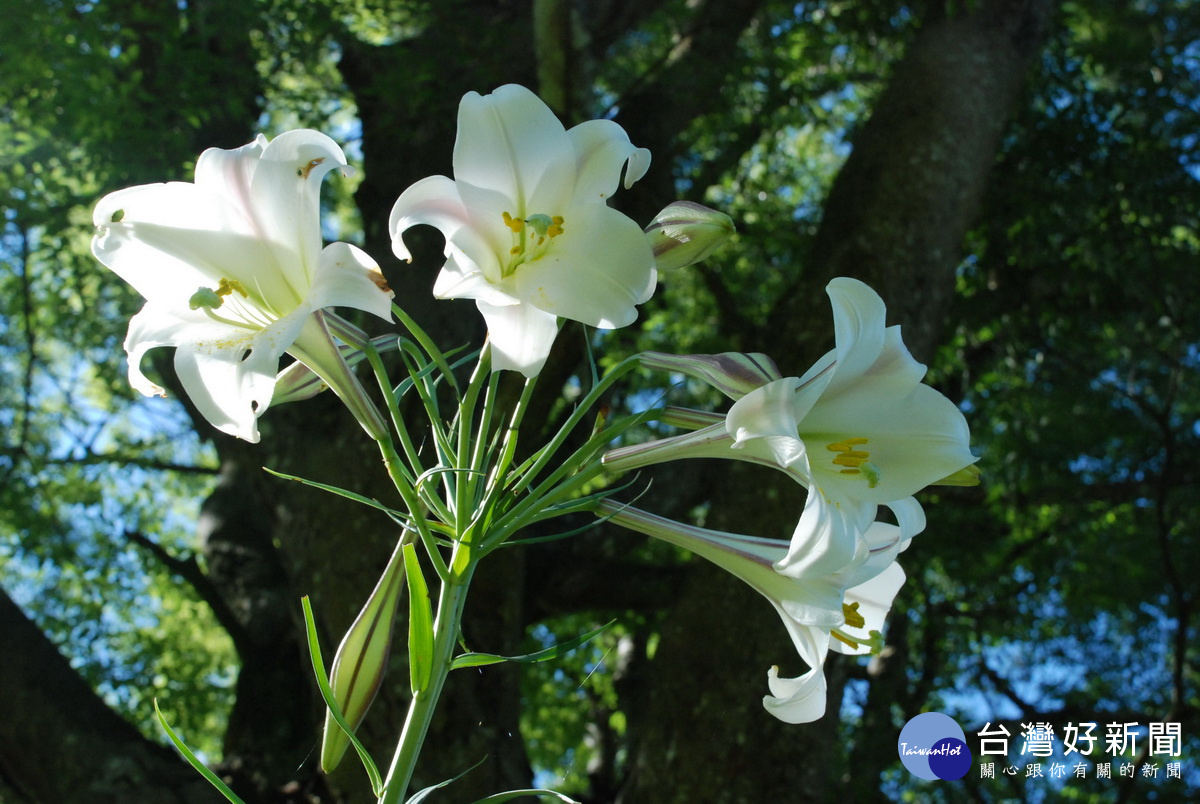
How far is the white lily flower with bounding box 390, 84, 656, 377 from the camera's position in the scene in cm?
115

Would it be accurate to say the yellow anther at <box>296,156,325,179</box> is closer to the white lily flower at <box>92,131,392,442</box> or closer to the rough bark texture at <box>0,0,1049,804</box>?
the white lily flower at <box>92,131,392,442</box>

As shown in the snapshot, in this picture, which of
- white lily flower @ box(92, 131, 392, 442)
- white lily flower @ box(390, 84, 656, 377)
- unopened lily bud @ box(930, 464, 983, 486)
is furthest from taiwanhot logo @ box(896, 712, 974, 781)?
white lily flower @ box(92, 131, 392, 442)

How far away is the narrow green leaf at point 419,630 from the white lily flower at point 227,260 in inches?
8.8

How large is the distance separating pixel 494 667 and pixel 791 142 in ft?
18.3

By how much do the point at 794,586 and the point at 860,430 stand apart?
0.21 meters

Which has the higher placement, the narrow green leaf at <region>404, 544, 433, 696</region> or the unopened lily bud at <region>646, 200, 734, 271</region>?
the unopened lily bud at <region>646, 200, 734, 271</region>

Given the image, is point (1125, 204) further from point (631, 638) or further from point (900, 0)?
point (631, 638)

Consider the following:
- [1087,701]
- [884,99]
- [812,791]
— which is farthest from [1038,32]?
[1087,701]

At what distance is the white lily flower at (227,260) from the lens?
46.5 inches

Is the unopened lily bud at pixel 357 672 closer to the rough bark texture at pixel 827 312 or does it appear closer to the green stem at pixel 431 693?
the green stem at pixel 431 693

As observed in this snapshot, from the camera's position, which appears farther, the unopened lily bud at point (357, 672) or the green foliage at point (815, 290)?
the green foliage at point (815, 290)

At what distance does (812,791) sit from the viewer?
314cm

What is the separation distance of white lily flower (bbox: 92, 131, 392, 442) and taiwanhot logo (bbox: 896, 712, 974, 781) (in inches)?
89.6

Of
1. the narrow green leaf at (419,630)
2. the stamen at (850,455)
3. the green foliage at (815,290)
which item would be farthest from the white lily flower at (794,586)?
the green foliage at (815,290)
